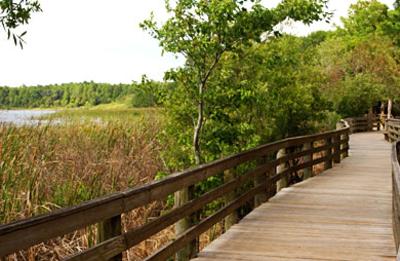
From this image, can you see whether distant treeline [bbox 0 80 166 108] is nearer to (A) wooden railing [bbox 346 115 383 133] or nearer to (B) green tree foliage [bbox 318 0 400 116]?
(B) green tree foliage [bbox 318 0 400 116]

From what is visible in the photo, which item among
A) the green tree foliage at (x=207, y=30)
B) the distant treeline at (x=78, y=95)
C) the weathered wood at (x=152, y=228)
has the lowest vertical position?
the weathered wood at (x=152, y=228)

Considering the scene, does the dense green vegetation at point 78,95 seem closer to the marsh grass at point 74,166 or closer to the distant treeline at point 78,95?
the distant treeline at point 78,95

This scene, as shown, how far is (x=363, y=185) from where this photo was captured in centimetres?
1177

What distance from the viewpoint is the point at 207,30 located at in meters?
10.2

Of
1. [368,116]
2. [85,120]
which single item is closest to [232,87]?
[85,120]

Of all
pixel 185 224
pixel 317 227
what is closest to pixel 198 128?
pixel 317 227

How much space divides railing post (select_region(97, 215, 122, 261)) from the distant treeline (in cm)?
744

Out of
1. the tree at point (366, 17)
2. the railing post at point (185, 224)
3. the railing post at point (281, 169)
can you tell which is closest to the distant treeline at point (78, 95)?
the railing post at point (281, 169)

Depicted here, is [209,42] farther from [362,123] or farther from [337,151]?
[362,123]

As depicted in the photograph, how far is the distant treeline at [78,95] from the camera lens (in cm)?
1212

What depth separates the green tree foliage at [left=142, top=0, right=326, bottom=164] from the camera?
10.0 metres

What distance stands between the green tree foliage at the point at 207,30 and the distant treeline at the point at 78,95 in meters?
1.04

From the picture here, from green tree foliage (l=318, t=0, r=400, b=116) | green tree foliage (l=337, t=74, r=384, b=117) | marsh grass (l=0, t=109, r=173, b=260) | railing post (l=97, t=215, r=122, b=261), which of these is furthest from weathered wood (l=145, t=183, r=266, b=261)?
green tree foliage (l=337, t=74, r=384, b=117)

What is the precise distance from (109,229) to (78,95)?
72.3 feet
